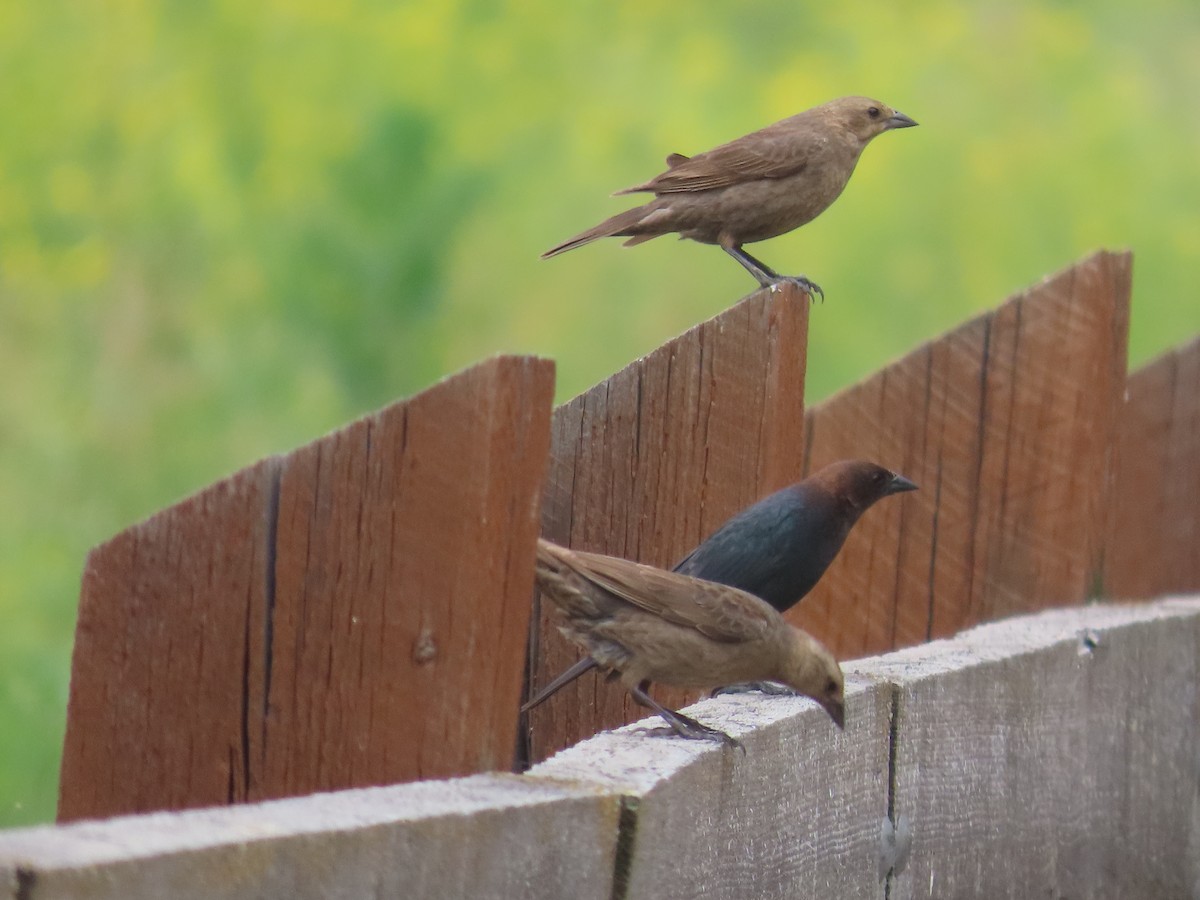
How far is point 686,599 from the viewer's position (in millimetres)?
3402

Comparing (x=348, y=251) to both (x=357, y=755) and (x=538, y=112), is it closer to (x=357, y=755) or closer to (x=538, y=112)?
(x=538, y=112)

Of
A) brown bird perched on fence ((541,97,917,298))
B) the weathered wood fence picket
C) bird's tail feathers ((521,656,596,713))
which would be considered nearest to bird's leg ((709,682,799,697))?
the weathered wood fence picket

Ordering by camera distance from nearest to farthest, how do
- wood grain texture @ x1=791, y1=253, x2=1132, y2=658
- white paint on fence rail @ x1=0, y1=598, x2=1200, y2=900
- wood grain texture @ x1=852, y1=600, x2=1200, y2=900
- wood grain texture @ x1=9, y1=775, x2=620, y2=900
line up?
wood grain texture @ x1=9, y1=775, x2=620, y2=900 < white paint on fence rail @ x1=0, y1=598, x2=1200, y2=900 < wood grain texture @ x1=852, y1=600, x2=1200, y2=900 < wood grain texture @ x1=791, y1=253, x2=1132, y2=658

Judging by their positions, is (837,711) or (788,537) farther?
(788,537)

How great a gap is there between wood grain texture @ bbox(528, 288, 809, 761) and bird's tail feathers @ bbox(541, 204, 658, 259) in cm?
233

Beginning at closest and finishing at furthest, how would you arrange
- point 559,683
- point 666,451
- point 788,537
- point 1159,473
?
point 559,683, point 666,451, point 788,537, point 1159,473

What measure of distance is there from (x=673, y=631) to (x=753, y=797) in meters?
0.51

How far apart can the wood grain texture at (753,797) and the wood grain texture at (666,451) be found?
0.27 metres

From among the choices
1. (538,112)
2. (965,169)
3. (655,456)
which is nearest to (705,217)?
(538,112)

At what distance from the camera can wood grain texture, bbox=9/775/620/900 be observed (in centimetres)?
175

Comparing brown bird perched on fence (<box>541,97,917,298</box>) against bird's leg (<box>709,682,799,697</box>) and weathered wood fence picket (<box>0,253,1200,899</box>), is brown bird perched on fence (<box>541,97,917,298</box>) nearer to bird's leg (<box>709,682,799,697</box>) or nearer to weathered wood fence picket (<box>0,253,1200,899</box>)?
weathered wood fence picket (<box>0,253,1200,899</box>)

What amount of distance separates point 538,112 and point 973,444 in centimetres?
290

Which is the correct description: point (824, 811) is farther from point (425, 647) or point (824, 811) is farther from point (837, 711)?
point (425, 647)

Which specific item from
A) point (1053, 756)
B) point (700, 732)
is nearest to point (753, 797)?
point (700, 732)
